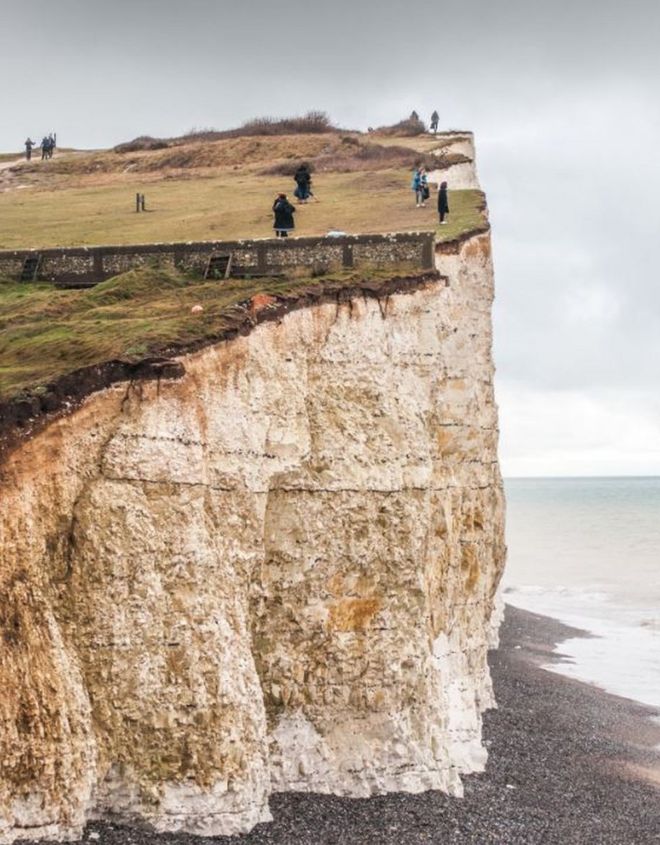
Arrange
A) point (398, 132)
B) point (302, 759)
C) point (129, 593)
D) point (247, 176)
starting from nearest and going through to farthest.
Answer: point (129, 593), point (302, 759), point (247, 176), point (398, 132)

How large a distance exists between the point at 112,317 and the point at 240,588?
Result: 21.9ft

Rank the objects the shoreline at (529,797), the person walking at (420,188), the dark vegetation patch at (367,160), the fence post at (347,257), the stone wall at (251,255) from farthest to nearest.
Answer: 1. the dark vegetation patch at (367,160)
2. the person walking at (420,188)
3. the stone wall at (251,255)
4. the fence post at (347,257)
5. the shoreline at (529,797)

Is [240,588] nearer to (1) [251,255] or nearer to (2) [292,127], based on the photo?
(1) [251,255]

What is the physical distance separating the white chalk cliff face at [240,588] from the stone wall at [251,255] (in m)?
1.46

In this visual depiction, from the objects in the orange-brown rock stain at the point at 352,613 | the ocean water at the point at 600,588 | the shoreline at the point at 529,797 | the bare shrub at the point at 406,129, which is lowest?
the ocean water at the point at 600,588

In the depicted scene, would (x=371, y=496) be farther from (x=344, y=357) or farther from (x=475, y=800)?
(x=475, y=800)

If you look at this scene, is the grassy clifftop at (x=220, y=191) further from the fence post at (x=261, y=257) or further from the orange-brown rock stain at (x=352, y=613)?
the orange-brown rock stain at (x=352, y=613)

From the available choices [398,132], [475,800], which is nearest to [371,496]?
[475,800]

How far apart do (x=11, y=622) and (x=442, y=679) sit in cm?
1175

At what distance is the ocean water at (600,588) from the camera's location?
4269 centimetres

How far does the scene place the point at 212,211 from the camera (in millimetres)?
41094

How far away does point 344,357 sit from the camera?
21125 millimetres

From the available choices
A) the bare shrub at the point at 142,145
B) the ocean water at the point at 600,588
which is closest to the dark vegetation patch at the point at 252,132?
the bare shrub at the point at 142,145

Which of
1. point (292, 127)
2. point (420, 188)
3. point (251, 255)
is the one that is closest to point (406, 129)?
point (292, 127)
